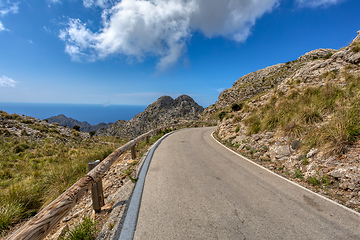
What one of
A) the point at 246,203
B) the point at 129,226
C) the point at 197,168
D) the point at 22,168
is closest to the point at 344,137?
the point at 246,203

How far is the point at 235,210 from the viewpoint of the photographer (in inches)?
144

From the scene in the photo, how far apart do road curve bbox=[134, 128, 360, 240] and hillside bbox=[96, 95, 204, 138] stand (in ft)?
215

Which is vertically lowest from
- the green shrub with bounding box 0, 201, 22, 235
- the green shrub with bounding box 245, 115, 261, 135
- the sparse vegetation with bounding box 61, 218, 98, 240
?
the green shrub with bounding box 0, 201, 22, 235

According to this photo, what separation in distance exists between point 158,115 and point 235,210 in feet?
270

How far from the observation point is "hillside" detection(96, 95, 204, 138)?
74613 millimetres

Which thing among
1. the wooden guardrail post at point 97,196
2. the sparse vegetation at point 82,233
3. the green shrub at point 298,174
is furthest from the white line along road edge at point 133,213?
the green shrub at point 298,174

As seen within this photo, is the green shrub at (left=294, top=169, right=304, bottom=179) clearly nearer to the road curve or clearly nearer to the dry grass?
the road curve

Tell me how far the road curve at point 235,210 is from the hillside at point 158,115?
65487 mm

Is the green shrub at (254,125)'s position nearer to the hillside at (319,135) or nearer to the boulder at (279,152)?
the hillside at (319,135)

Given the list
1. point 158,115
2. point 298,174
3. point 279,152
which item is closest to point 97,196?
point 298,174

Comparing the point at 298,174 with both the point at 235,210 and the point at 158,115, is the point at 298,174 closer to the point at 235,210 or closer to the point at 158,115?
the point at 235,210

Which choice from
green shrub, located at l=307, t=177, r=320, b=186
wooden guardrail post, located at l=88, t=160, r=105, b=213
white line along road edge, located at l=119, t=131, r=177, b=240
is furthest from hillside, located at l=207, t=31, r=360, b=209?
wooden guardrail post, located at l=88, t=160, r=105, b=213

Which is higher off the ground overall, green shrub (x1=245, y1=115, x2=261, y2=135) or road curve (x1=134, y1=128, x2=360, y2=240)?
green shrub (x1=245, y1=115, x2=261, y2=135)

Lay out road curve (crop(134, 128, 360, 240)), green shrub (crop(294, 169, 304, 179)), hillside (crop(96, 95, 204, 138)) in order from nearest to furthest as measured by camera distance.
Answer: road curve (crop(134, 128, 360, 240)) → green shrub (crop(294, 169, 304, 179)) → hillside (crop(96, 95, 204, 138))
